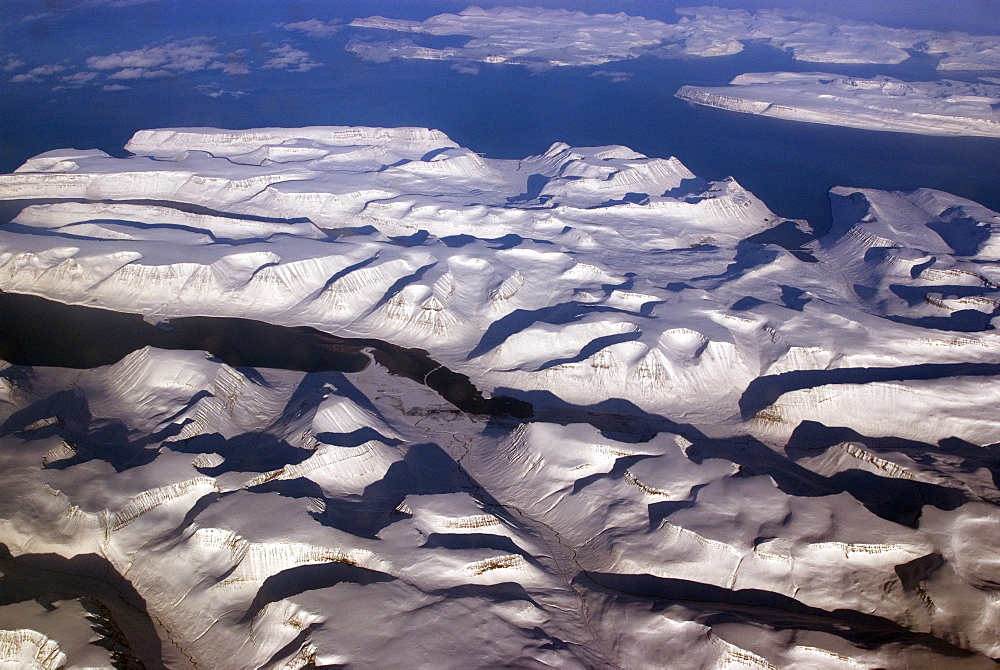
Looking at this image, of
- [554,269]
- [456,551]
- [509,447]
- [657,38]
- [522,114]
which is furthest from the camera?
[657,38]

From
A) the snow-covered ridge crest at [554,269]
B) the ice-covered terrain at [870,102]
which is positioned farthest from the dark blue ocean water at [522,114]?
the snow-covered ridge crest at [554,269]

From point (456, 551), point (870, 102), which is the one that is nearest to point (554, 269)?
point (456, 551)

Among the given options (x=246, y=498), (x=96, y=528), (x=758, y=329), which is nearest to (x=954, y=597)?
(x=758, y=329)

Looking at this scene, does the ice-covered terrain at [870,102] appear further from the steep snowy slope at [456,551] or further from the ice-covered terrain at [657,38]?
the steep snowy slope at [456,551]

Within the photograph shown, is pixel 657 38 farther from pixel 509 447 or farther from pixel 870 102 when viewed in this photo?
pixel 509 447

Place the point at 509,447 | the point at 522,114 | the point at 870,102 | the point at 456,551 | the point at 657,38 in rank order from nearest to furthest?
the point at 456,551, the point at 509,447, the point at 870,102, the point at 522,114, the point at 657,38

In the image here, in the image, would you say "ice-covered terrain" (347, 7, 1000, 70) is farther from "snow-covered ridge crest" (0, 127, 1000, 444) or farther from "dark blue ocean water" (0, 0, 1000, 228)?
"snow-covered ridge crest" (0, 127, 1000, 444)

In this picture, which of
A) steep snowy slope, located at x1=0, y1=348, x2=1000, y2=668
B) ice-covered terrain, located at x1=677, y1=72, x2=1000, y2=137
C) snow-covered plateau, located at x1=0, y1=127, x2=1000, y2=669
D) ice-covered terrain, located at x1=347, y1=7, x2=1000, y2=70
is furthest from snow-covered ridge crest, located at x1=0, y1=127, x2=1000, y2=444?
ice-covered terrain, located at x1=347, y1=7, x2=1000, y2=70
